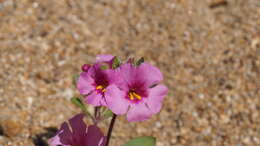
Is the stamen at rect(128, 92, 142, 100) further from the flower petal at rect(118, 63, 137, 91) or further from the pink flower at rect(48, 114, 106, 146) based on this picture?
the pink flower at rect(48, 114, 106, 146)

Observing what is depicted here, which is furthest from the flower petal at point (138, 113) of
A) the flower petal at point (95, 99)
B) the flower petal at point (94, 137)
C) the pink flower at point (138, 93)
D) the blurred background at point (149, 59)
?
the blurred background at point (149, 59)

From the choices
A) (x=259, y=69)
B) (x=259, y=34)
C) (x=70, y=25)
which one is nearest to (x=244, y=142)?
(x=259, y=69)

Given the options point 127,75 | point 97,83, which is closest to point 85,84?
point 97,83

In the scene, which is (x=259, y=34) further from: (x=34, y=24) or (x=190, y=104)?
(x=34, y=24)

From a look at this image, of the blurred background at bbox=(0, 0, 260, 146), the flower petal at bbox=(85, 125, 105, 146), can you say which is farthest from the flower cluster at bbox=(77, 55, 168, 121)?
the blurred background at bbox=(0, 0, 260, 146)

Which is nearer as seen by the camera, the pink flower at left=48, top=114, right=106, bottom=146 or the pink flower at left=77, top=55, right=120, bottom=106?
the pink flower at left=77, top=55, right=120, bottom=106

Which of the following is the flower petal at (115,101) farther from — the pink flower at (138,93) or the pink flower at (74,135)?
the pink flower at (74,135)
